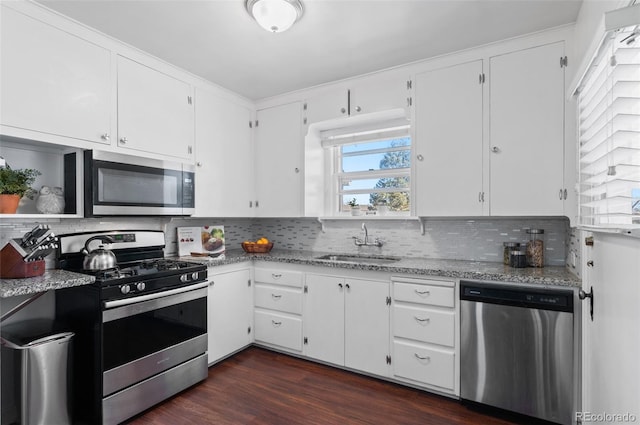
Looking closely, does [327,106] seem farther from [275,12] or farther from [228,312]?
[228,312]

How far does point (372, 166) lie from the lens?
133 inches

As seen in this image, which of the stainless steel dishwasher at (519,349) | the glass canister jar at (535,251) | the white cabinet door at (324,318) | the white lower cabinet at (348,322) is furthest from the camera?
the white cabinet door at (324,318)

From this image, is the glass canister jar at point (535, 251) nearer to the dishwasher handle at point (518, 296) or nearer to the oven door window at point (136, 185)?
the dishwasher handle at point (518, 296)

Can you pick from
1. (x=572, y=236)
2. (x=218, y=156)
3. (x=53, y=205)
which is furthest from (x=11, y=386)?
(x=572, y=236)

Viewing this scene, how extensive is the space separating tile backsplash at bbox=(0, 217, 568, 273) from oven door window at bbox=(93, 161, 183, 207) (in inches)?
13.6

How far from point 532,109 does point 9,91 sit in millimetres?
3205

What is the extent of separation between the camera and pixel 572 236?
89.5 inches

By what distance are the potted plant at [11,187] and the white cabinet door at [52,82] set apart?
10.8 inches

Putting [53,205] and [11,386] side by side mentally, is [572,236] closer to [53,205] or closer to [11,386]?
[53,205]

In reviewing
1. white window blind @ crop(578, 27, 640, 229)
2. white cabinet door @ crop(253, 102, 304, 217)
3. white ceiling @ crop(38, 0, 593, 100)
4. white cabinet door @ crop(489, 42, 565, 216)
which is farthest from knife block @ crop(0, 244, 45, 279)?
white cabinet door @ crop(489, 42, 565, 216)

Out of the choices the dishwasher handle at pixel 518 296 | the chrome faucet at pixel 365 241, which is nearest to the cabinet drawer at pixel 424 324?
the dishwasher handle at pixel 518 296

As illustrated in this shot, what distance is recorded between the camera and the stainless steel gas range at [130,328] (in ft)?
6.38

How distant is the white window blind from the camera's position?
1.00 meters

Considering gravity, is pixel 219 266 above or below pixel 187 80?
below
